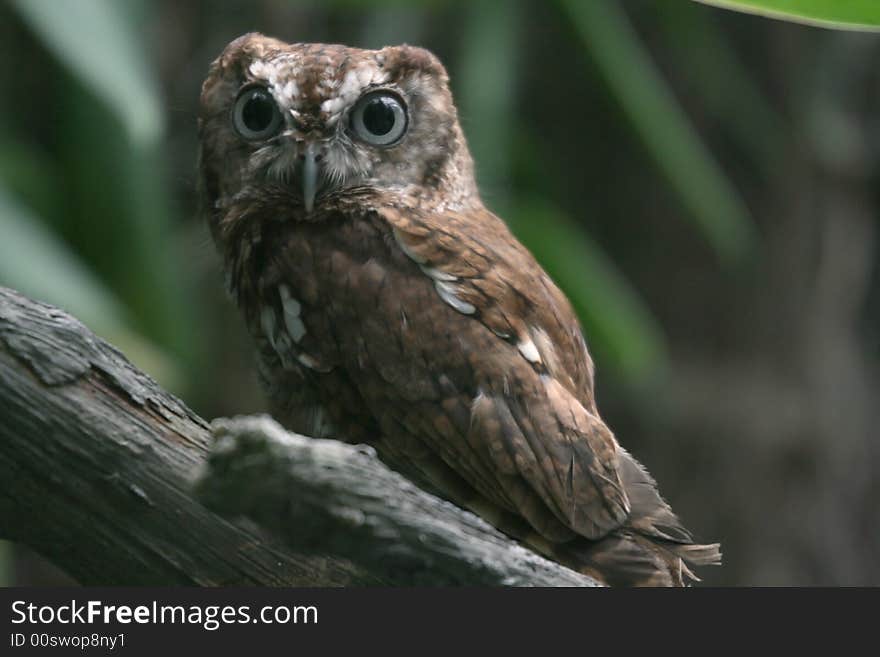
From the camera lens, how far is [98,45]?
254 cm

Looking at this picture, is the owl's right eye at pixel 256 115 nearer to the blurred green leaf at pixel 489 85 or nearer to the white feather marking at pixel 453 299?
the white feather marking at pixel 453 299

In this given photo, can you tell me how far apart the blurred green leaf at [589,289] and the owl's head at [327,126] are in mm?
1365

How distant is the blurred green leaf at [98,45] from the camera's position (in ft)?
7.98

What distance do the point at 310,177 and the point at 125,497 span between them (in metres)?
0.65

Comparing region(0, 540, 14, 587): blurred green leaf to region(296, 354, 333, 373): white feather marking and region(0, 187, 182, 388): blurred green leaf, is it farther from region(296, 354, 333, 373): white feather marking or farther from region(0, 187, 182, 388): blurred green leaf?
region(296, 354, 333, 373): white feather marking

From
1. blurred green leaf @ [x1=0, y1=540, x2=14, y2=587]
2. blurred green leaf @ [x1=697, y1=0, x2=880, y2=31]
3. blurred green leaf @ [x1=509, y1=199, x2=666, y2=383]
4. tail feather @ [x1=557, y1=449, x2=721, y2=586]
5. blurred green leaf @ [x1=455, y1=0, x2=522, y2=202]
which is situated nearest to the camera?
blurred green leaf @ [x1=697, y1=0, x2=880, y2=31]

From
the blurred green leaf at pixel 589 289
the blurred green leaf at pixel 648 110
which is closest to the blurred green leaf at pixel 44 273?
the blurred green leaf at pixel 589 289

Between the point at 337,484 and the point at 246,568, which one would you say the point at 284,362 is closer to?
the point at 246,568

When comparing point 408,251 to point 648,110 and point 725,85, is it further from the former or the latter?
point 725,85

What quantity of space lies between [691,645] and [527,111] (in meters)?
3.59

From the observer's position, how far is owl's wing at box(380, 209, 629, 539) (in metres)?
1.68

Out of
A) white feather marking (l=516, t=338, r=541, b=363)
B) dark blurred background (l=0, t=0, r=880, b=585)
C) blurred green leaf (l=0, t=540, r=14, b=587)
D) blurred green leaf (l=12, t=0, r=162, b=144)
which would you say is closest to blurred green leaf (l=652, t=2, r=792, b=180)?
dark blurred background (l=0, t=0, r=880, b=585)

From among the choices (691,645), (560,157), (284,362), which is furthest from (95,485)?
(560,157)

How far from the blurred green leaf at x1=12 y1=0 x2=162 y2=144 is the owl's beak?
0.66m
